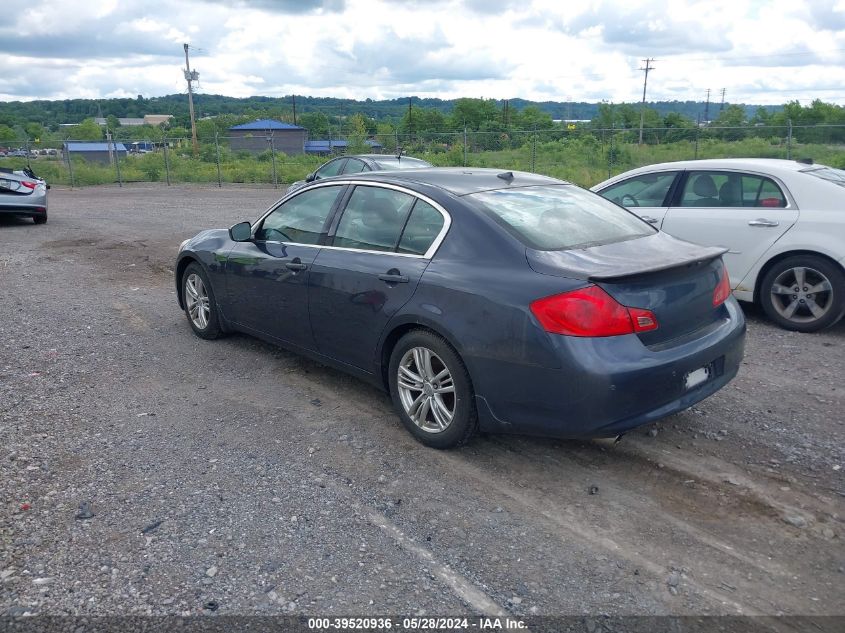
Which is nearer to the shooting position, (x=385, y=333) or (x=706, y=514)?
(x=706, y=514)

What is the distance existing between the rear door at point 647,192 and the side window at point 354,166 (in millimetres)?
7582

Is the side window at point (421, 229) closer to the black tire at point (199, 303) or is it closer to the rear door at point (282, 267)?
the rear door at point (282, 267)

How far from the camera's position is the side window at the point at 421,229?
453 cm

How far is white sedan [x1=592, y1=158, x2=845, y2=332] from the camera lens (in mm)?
6691

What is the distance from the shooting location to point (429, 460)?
4379 mm

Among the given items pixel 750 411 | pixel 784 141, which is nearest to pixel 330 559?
pixel 750 411

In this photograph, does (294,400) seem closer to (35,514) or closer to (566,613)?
(35,514)

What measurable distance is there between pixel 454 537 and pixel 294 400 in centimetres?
213

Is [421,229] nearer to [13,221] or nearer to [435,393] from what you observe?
[435,393]

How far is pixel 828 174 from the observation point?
23.6ft

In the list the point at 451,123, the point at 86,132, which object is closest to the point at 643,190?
the point at 451,123

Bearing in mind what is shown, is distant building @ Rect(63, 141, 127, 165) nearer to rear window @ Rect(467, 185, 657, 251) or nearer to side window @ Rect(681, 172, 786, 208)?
side window @ Rect(681, 172, 786, 208)

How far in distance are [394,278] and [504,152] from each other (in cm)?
2430

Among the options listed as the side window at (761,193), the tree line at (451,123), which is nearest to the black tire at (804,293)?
the side window at (761,193)
